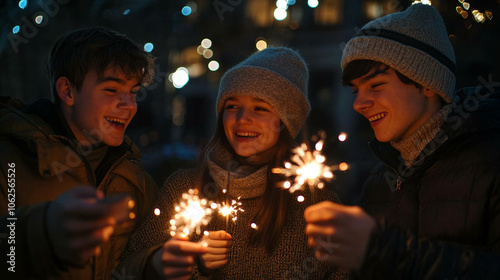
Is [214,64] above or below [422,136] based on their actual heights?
above

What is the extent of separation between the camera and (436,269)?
1737mm

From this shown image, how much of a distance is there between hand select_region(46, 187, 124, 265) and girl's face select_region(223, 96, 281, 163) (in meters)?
1.53

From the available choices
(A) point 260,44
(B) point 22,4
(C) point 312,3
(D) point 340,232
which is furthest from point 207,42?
(D) point 340,232

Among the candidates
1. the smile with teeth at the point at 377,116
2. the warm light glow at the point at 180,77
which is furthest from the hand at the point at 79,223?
the warm light glow at the point at 180,77

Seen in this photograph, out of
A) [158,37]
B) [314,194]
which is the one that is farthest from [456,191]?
[158,37]

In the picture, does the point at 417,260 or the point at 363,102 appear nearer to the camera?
the point at 417,260

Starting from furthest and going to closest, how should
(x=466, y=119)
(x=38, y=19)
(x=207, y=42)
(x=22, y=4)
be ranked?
(x=207, y=42) → (x=38, y=19) → (x=22, y=4) → (x=466, y=119)

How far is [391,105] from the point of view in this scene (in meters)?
2.40

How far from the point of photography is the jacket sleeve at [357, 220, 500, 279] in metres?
1.67

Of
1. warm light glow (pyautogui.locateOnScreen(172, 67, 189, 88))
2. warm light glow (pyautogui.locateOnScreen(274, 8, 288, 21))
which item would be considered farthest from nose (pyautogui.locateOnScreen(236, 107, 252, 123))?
warm light glow (pyautogui.locateOnScreen(274, 8, 288, 21))

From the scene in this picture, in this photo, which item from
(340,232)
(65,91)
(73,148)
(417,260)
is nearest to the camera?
(340,232)

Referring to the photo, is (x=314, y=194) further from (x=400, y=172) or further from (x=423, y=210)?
(x=423, y=210)

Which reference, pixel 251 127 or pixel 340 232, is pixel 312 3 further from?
pixel 340 232

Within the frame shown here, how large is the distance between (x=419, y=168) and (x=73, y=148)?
7.71ft
